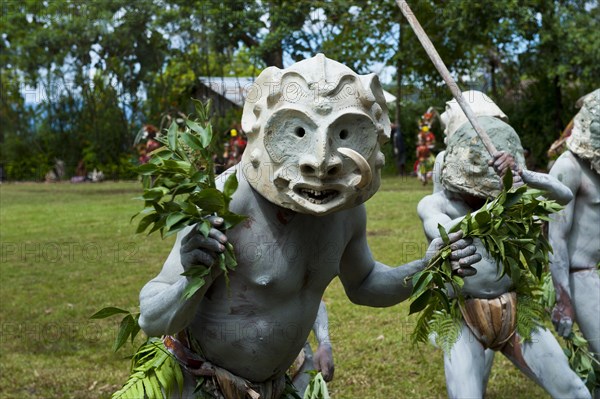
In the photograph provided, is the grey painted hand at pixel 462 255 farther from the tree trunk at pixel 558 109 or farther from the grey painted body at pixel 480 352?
the tree trunk at pixel 558 109

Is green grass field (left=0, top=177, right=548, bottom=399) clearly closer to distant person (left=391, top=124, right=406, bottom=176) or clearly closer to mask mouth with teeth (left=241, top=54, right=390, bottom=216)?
mask mouth with teeth (left=241, top=54, right=390, bottom=216)

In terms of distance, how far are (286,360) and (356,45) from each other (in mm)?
14935

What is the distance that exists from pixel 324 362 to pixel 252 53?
13.5 metres

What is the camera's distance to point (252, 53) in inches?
641

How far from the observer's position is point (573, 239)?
4.94 meters

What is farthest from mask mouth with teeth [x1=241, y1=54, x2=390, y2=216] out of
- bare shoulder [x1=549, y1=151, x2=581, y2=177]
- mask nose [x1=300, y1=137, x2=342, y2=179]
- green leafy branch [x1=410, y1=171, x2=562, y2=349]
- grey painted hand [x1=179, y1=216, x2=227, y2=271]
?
bare shoulder [x1=549, y1=151, x2=581, y2=177]

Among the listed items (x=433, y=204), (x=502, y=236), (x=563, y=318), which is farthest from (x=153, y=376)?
(x=563, y=318)

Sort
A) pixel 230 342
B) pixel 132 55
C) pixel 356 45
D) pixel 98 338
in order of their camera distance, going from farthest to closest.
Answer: pixel 132 55 < pixel 356 45 < pixel 98 338 < pixel 230 342

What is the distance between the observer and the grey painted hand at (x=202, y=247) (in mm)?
2336

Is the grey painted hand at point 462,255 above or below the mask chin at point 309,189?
below

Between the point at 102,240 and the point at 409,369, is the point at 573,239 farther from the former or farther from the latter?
the point at 102,240

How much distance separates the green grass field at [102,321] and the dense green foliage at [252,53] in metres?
4.33

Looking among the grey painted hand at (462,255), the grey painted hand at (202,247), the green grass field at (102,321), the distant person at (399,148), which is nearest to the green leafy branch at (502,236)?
the grey painted hand at (462,255)

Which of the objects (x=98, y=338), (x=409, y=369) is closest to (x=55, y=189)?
(x=98, y=338)
